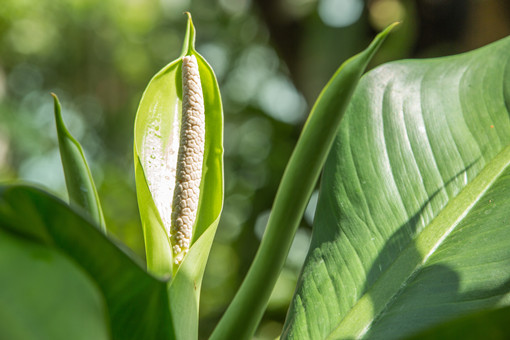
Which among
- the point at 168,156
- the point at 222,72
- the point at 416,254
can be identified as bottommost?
the point at 222,72

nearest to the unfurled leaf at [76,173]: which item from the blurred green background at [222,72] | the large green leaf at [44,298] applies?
the large green leaf at [44,298]

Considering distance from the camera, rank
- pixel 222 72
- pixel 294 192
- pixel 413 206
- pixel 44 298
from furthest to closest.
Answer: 1. pixel 222 72
2. pixel 413 206
3. pixel 294 192
4. pixel 44 298

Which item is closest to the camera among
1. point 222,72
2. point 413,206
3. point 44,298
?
point 44,298

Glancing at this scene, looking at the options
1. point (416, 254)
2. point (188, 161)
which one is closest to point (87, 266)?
point (188, 161)

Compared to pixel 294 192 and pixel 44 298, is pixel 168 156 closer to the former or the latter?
pixel 294 192

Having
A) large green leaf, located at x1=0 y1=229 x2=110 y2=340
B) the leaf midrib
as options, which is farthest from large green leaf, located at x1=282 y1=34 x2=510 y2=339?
large green leaf, located at x1=0 y1=229 x2=110 y2=340

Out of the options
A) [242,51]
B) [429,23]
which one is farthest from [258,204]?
[242,51]
